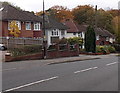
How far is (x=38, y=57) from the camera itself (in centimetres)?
3153

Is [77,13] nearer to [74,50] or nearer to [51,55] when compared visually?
[74,50]

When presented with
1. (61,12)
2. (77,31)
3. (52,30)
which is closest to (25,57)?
(52,30)

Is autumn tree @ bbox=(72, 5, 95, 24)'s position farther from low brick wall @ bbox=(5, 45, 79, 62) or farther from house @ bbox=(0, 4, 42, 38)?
low brick wall @ bbox=(5, 45, 79, 62)

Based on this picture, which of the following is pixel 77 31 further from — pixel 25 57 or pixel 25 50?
pixel 25 57

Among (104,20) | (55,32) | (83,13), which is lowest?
(55,32)

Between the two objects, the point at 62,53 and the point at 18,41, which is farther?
the point at 18,41

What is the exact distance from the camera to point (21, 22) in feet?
166

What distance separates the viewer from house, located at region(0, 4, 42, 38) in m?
48.8

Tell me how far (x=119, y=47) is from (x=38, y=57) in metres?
37.0

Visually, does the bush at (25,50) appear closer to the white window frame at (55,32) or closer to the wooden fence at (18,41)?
the wooden fence at (18,41)

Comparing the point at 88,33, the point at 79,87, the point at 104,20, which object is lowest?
the point at 79,87

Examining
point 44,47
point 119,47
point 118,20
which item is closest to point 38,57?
point 44,47

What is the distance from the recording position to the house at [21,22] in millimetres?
48794

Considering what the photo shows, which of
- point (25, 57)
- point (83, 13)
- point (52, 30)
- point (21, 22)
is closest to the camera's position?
point (25, 57)
